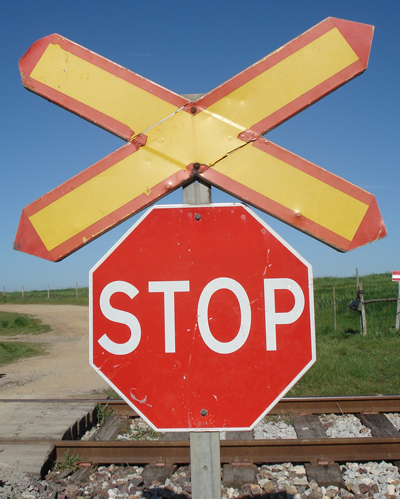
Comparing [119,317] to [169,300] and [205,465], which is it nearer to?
[169,300]

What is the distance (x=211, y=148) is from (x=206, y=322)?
0.59 metres

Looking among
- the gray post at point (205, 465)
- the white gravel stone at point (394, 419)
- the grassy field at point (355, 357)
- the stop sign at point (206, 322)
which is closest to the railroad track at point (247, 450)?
the white gravel stone at point (394, 419)

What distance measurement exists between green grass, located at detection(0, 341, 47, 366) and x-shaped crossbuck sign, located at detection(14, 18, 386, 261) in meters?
9.59

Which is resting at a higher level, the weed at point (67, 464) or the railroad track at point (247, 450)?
the railroad track at point (247, 450)

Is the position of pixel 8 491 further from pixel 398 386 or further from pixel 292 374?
pixel 398 386

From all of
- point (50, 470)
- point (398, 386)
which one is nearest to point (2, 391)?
point (50, 470)

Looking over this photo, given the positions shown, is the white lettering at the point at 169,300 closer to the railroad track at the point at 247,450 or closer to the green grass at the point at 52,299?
the railroad track at the point at 247,450

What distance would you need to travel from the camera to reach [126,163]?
146 centimetres

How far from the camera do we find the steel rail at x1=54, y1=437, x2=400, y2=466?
376 centimetres

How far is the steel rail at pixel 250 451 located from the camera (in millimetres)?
3756

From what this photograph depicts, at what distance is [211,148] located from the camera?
1.44m

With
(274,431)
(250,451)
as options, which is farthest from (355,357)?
(250,451)

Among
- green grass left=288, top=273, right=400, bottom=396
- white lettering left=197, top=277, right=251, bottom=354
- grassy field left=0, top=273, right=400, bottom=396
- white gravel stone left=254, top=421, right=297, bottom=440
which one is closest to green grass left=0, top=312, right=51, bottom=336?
grassy field left=0, top=273, right=400, bottom=396

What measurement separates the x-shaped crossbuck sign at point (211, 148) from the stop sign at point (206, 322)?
136mm
